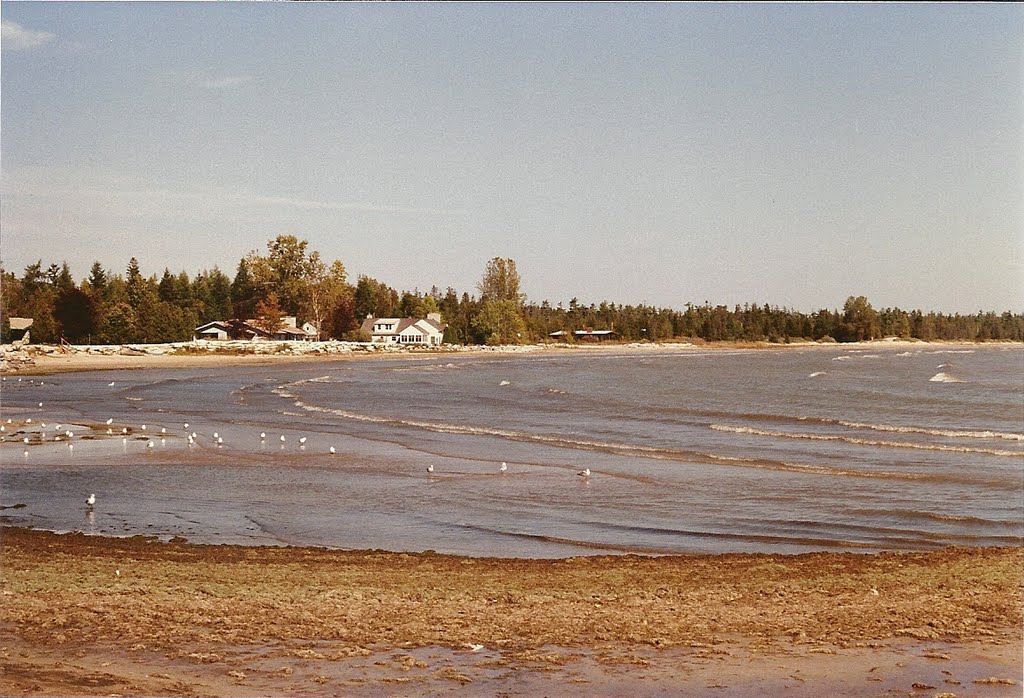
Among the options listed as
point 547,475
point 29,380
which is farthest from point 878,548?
point 29,380

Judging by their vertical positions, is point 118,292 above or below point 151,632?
above

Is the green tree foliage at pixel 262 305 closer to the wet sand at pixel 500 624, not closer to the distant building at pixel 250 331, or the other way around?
the distant building at pixel 250 331

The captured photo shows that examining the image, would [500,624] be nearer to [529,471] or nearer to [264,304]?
[529,471]

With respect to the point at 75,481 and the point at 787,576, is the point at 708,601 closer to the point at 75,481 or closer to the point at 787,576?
the point at 787,576

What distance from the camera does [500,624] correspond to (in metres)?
11.2

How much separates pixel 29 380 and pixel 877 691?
2737 inches

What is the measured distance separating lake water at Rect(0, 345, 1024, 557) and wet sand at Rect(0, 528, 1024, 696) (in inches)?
86.4

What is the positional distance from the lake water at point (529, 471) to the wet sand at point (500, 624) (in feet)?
7.20

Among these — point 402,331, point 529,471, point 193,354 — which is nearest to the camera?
point 529,471

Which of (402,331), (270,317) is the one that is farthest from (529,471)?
(402,331)

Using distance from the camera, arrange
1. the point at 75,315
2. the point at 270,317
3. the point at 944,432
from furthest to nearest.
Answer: the point at 270,317
the point at 75,315
the point at 944,432

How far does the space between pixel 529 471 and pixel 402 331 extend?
410 feet

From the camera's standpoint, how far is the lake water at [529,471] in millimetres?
18156

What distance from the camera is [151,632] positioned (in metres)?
10.4
